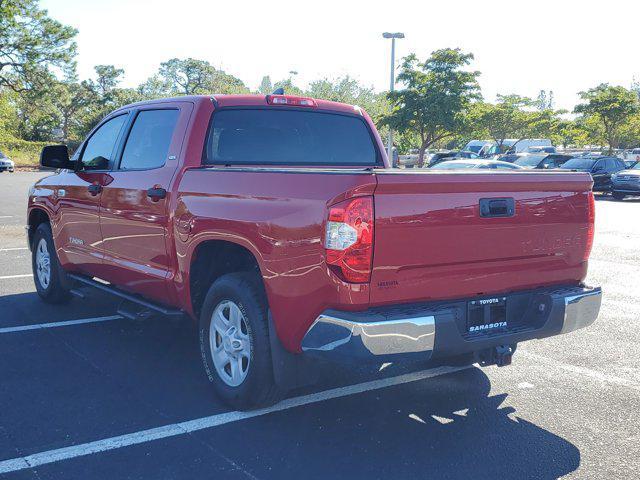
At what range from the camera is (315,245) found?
342cm

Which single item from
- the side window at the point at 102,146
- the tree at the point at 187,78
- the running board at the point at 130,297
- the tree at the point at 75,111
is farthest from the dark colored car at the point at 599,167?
the tree at the point at 187,78

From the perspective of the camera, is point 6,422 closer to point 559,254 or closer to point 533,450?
point 533,450

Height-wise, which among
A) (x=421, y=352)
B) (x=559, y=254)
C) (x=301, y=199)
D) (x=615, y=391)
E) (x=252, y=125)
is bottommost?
(x=615, y=391)

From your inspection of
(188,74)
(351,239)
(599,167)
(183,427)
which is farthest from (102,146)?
(188,74)

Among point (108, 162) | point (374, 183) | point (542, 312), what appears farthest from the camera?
point (108, 162)

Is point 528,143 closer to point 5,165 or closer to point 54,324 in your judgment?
point 5,165

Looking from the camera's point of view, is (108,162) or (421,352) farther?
(108,162)

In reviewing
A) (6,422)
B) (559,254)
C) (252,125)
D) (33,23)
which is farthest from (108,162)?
(33,23)

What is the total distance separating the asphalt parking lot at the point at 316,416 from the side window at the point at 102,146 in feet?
4.88

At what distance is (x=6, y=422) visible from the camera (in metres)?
3.94

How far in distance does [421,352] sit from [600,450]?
1216 millimetres

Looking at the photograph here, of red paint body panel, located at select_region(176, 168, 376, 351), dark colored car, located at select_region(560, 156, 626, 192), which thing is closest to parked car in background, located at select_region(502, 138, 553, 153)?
dark colored car, located at select_region(560, 156, 626, 192)

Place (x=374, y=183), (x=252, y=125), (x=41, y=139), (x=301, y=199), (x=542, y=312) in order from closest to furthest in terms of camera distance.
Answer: (x=374, y=183) < (x=301, y=199) < (x=542, y=312) < (x=252, y=125) < (x=41, y=139)

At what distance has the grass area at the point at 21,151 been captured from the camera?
165 ft
